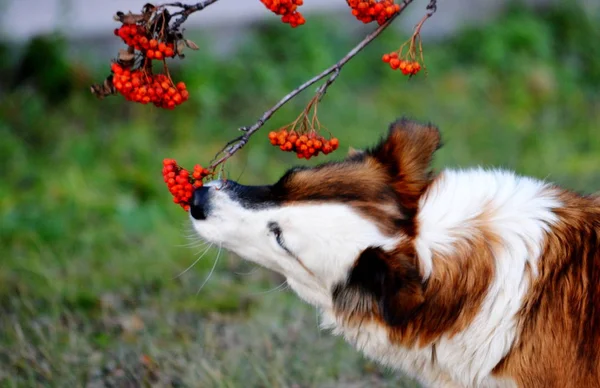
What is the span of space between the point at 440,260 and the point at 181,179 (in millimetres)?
1068

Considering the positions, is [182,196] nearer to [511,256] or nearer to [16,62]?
[511,256]

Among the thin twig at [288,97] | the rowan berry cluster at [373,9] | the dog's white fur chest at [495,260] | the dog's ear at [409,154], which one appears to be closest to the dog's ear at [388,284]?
the dog's white fur chest at [495,260]

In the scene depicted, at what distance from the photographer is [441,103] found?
28.4 feet

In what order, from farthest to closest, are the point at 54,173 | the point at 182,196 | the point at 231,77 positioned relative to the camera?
the point at 231,77 < the point at 54,173 < the point at 182,196

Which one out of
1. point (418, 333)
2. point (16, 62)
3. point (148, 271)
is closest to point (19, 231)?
point (148, 271)

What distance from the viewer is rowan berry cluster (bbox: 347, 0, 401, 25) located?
9.82 feet

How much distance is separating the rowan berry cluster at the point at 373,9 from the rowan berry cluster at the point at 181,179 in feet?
2.80

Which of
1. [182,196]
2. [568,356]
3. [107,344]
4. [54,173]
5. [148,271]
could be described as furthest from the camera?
[54,173]

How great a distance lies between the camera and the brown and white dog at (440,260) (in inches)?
120

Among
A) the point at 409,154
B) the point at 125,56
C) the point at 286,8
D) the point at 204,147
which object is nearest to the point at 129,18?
the point at 125,56

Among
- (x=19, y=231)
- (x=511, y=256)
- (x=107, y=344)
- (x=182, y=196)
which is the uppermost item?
(x=182, y=196)

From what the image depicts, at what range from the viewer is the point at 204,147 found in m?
7.52

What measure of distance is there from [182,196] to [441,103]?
19.2ft

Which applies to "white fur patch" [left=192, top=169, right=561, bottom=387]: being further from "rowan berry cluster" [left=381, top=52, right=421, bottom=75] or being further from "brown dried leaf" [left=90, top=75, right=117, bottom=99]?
"brown dried leaf" [left=90, top=75, right=117, bottom=99]
